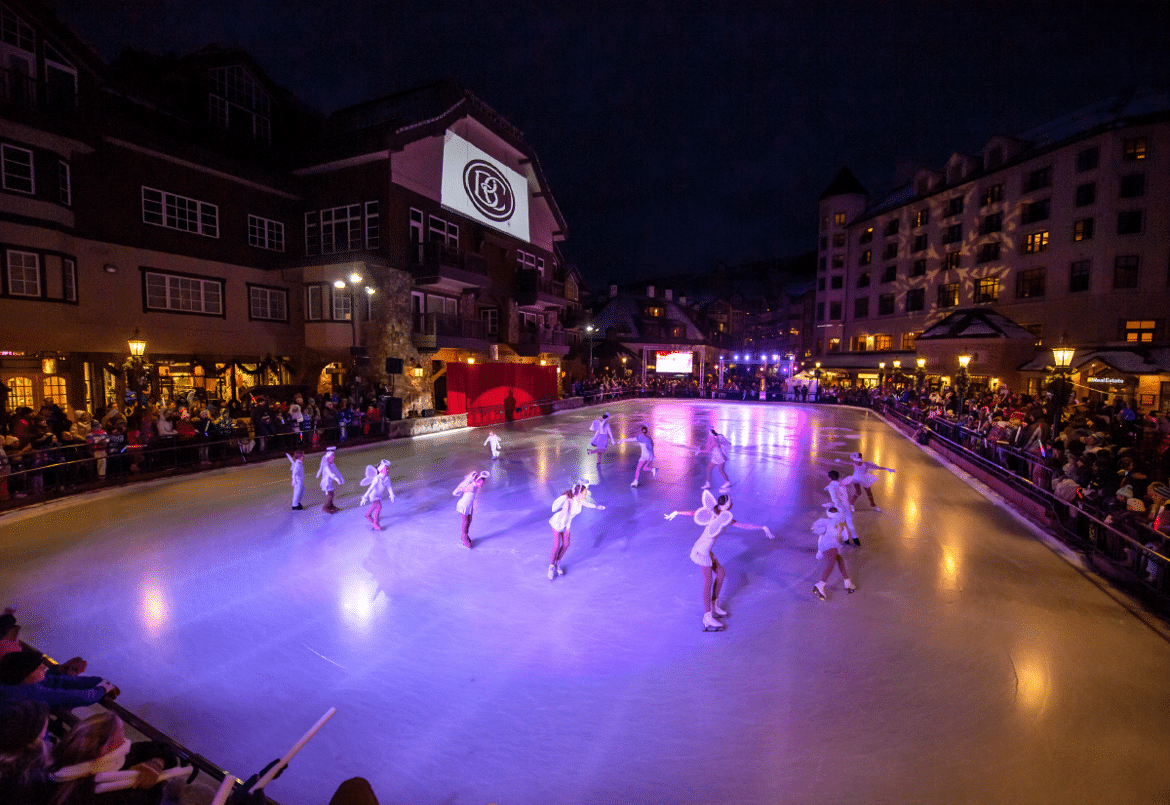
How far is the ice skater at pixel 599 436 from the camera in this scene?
51.3 feet

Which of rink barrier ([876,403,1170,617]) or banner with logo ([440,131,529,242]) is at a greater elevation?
banner with logo ([440,131,529,242])

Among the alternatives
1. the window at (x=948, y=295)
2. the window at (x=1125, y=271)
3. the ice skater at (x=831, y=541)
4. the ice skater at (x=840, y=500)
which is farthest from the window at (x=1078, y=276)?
the ice skater at (x=831, y=541)

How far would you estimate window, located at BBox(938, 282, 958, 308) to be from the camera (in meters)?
34.5

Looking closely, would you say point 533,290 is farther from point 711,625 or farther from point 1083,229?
point 1083,229

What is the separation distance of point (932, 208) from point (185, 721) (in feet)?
151

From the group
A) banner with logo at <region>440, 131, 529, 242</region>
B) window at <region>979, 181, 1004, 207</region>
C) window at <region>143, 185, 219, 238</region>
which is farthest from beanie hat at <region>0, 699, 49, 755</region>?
window at <region>979, 181, 1004, 207</region>

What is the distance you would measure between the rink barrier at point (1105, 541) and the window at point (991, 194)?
27.6 m

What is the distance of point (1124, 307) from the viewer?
80.8 ft

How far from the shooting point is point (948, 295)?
3497 cm

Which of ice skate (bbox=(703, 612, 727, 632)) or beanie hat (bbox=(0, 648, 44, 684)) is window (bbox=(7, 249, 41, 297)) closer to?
beanie hat (bbox=(0, 648, 44, 684))

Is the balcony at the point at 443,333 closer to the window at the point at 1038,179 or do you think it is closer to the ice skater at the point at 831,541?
the ice skater at the point at 831,541

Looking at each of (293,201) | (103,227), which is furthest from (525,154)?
(103,227)

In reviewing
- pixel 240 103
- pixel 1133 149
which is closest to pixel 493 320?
pixel 240 103

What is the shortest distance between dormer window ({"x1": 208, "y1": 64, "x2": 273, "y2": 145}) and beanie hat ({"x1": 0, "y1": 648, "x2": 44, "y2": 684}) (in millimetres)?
24737
